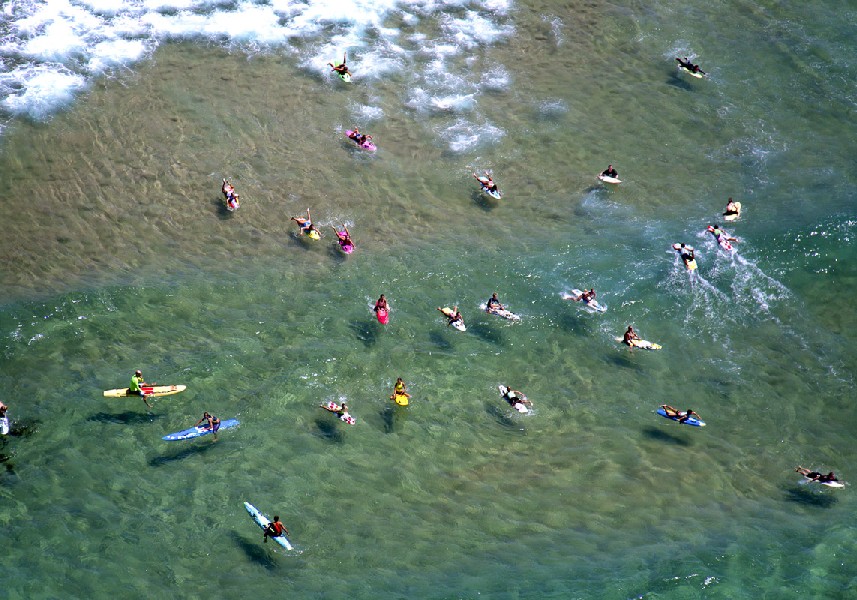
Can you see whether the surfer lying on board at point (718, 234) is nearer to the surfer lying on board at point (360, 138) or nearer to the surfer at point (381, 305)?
the surfer at point (381, 305)

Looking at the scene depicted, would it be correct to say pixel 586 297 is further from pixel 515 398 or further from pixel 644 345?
pixel 515 398

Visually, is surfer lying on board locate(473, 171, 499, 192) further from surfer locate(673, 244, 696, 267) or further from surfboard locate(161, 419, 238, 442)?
surfboard locate(161, 419, 238, 442)

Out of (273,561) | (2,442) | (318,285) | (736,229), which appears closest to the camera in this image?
(273,561)

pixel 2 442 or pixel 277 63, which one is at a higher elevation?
pixel 277 63

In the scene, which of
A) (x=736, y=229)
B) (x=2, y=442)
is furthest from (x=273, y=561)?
(x=736, y=229)

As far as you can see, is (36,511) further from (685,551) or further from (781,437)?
(781,437)

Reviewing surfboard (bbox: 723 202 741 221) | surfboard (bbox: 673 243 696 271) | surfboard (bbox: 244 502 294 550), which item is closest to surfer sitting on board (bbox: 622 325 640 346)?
surfboard (bbox: 673 243 696 271)

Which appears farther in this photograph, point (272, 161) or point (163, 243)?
point (272, 161)
